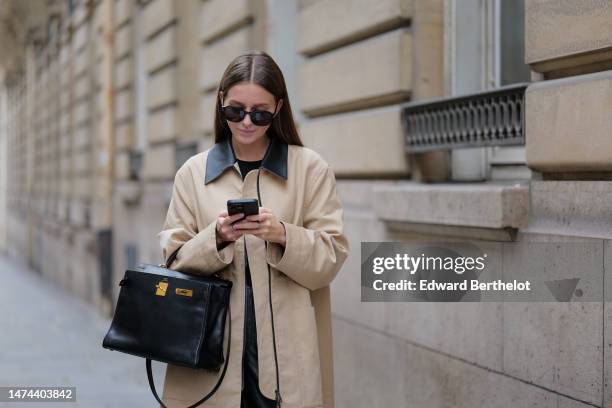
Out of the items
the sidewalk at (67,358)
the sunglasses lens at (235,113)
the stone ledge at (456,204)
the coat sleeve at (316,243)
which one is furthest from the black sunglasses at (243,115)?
the sidewalk at (67,358)

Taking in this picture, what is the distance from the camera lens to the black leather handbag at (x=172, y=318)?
271cm

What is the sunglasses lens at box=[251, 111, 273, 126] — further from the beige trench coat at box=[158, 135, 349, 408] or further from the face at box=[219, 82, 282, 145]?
the beige trench coat at box=[158, 135, 349, 408]

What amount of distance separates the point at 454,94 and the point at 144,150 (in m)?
7.39

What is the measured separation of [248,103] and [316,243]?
0.48m

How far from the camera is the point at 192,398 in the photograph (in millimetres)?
2768

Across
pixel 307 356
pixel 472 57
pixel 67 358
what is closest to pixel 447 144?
pixel 472 57

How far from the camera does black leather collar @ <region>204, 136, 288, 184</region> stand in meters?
2.83

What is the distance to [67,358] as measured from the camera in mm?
8875

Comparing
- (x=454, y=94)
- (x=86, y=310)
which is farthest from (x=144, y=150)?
(x=454, y=94)

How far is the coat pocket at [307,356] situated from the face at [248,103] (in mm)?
572

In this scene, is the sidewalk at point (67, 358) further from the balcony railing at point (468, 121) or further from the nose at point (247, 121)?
the nose at point (247, 121)

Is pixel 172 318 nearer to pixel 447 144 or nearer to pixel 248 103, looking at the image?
pixel 248 103

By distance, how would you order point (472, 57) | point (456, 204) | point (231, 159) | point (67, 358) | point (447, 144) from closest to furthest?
point (231, 159), point (456, 204), point (447, 144), point (472, 57), point (67, 358)

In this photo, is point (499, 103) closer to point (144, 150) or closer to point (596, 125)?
point (596, 125)
